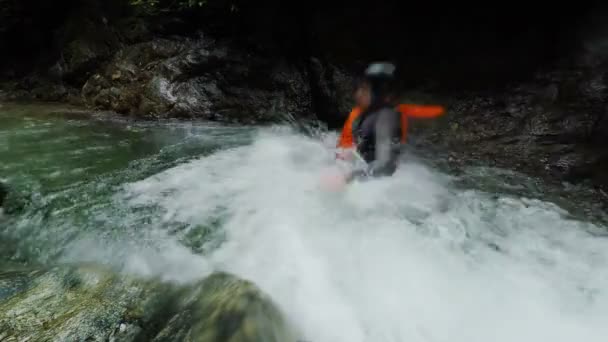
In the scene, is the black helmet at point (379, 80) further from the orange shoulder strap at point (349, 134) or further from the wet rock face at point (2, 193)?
the wet rock face at point (2, 193)

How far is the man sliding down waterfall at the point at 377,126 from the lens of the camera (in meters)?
4.40

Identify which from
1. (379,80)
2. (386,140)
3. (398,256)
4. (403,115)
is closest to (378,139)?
(386,140)

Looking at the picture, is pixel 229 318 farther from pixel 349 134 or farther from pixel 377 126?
pixel 349 134

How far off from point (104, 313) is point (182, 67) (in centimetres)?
649

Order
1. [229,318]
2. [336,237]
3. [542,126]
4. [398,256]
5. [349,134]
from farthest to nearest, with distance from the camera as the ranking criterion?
[542,126], [349,134], [336,237], [398,256], [229,318]

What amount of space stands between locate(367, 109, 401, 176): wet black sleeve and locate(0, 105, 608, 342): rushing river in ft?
1.38

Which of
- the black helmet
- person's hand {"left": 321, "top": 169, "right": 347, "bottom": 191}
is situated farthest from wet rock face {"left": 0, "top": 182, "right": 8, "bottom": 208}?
the black helmet

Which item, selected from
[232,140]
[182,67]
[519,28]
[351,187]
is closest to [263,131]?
[232,140]

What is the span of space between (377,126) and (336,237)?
4.20 feet

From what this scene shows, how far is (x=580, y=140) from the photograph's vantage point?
18.2ft

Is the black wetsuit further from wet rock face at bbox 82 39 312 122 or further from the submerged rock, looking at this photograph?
wet rock face at bbox 82 39 312 122

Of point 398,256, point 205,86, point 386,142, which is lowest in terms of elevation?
point 398,256

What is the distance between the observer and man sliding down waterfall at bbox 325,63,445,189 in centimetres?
440

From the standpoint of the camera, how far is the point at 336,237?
4121 millimetres
